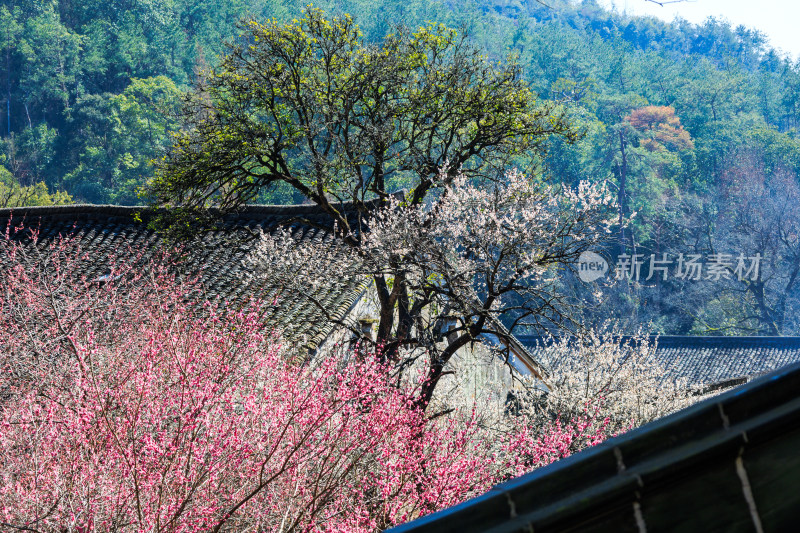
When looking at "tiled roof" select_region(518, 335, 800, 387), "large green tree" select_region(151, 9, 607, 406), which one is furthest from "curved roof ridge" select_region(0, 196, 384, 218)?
"tiled roof" select_region(518, 335, 800, 387)

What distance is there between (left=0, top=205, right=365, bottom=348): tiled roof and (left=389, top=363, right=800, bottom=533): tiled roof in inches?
344

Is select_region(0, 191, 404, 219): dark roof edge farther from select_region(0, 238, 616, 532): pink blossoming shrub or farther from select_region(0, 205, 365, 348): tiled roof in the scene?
select_region(0, 238, 616, 532): pink blossoming shrub

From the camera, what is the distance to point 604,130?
51.8m

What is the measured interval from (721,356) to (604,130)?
28.4m

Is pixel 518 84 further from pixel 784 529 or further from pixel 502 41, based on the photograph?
pixel 502 41

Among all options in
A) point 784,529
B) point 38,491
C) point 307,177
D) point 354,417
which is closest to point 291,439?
point 354,417

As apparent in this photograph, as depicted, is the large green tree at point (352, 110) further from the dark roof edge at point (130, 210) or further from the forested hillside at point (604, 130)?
the forested hillside at point (604, 130)

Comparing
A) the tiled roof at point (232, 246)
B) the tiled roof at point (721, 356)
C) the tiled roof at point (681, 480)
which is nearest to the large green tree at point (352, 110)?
the tiled roof at point (232, 246)

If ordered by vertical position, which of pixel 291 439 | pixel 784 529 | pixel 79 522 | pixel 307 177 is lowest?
pixel 79 522

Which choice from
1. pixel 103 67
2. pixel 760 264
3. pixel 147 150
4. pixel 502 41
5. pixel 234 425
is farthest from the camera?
pixel 502 41

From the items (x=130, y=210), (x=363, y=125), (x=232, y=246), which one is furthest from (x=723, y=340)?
(x=130, y=210)

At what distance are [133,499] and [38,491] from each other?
2.07ft

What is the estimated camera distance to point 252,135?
11.2 meters

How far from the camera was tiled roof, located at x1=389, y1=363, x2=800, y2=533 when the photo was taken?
998 millimetres
